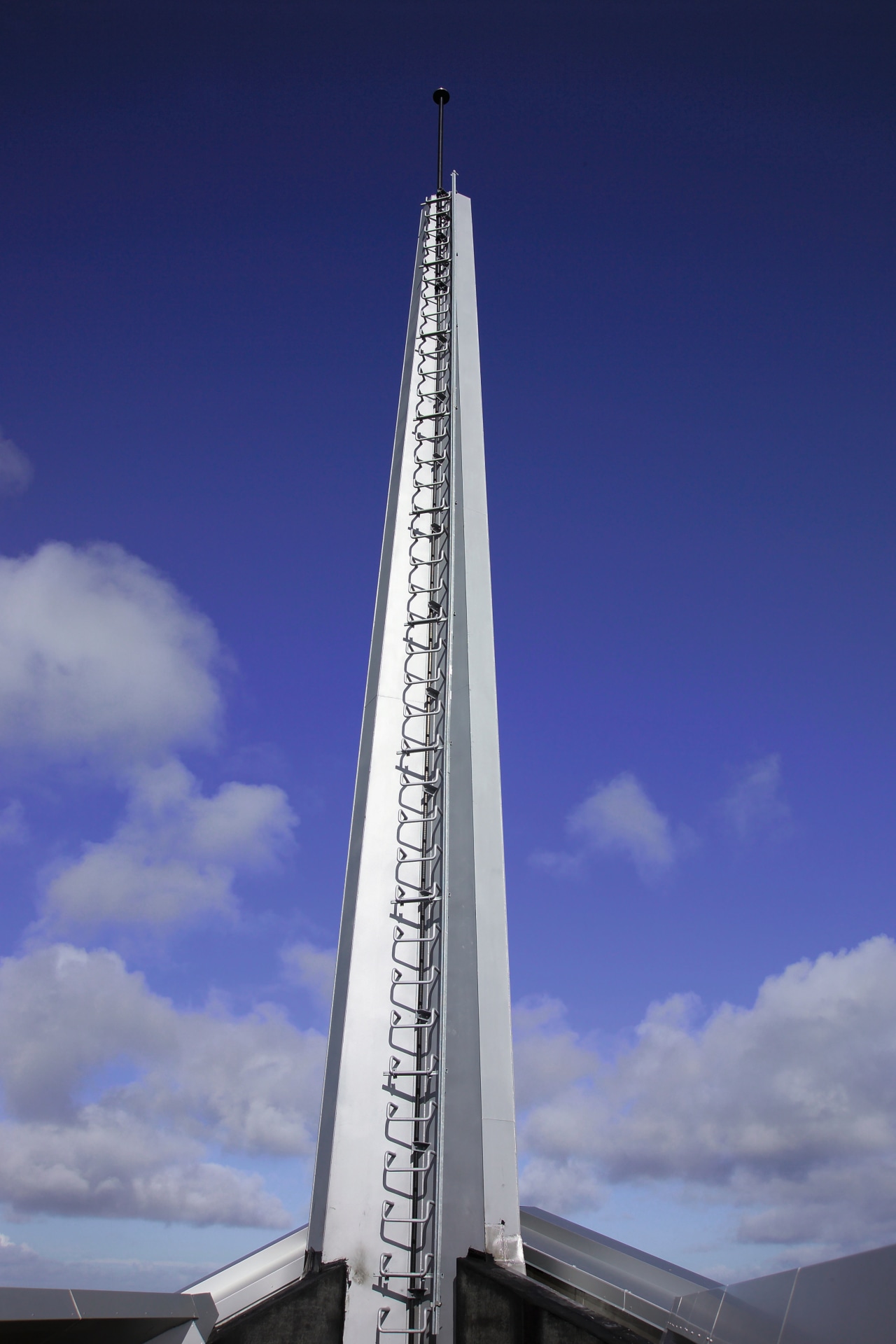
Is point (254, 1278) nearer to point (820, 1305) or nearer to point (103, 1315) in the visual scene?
point (103, 1315)

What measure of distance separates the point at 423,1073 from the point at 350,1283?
1.70 m

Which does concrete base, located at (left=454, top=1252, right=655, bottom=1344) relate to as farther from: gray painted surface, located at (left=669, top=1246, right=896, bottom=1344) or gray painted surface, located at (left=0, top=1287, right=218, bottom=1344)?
gray painted surface, located at (left=0, top=1287, right=218, bottom=1344)

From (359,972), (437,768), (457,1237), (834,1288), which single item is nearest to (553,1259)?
(457,1237)

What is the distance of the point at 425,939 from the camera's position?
9.44 meters

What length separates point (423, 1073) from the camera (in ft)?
28.5

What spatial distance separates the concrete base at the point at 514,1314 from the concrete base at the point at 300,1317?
38.4 inches

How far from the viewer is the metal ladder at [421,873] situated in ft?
26.9

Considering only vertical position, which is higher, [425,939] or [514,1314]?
[425,939]

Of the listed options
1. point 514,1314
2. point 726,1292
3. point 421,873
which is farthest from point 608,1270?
point 421,873

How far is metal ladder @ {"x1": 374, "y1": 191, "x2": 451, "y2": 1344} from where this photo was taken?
8.20 metres

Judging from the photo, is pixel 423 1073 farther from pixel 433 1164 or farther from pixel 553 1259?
pixel 553 1259

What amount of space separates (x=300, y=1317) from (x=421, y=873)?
3810 mm

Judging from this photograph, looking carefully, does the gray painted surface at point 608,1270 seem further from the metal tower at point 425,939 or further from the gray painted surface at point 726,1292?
the metal tower at point 425,939

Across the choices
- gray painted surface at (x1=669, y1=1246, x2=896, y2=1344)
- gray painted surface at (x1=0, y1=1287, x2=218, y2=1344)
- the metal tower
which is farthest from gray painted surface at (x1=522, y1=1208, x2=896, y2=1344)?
gray painted surface at (x1=0, y1=1287, x2=218, y2=1344)
